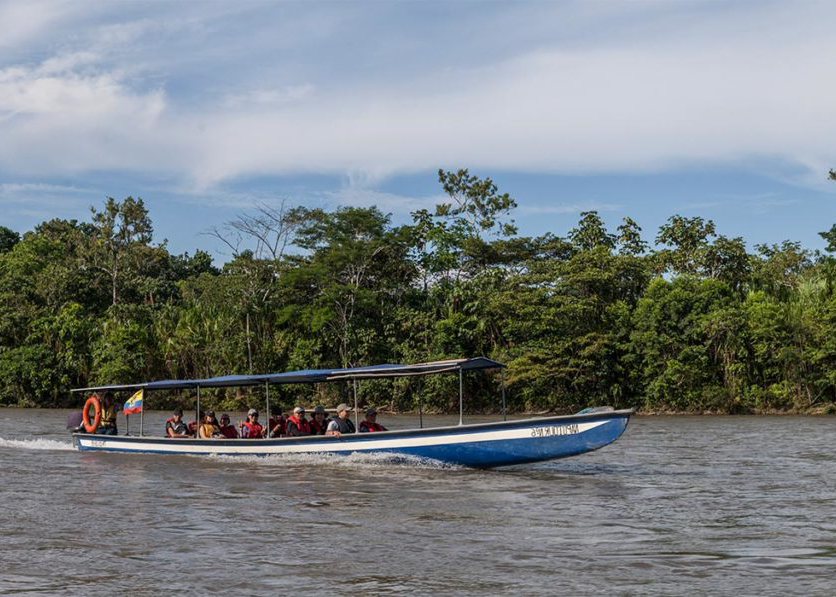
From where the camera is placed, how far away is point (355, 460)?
64.4 feet

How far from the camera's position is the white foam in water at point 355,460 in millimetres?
19016

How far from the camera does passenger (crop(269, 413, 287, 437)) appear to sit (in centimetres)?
2156

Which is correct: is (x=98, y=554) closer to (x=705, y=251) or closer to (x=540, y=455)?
(x=540, y=455)

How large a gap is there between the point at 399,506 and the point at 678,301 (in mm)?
28555

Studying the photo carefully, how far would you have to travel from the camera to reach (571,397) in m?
43.1

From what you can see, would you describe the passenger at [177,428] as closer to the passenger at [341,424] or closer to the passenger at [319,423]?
the passenger at [319,423]

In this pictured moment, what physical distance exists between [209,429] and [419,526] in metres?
11.0

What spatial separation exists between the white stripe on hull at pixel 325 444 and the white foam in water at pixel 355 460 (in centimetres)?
12

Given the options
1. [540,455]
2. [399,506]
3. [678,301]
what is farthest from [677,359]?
[399,506]

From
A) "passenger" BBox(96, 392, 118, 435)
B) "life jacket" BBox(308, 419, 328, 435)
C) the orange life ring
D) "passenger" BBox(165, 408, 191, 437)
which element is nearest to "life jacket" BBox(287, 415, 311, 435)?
"life jacket" BBox(308, 419, 328, 435)

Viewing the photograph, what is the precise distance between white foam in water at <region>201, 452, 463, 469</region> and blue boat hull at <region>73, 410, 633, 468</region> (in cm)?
9

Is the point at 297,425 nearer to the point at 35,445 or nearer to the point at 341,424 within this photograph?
the point at 341,424

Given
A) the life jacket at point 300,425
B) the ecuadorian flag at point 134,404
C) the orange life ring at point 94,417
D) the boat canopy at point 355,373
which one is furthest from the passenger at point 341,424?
the orange life ring at point 94,417

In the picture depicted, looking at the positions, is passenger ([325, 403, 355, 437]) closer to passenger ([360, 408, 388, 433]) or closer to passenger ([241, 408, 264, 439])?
passenger ([360, 408, 388, 433])
